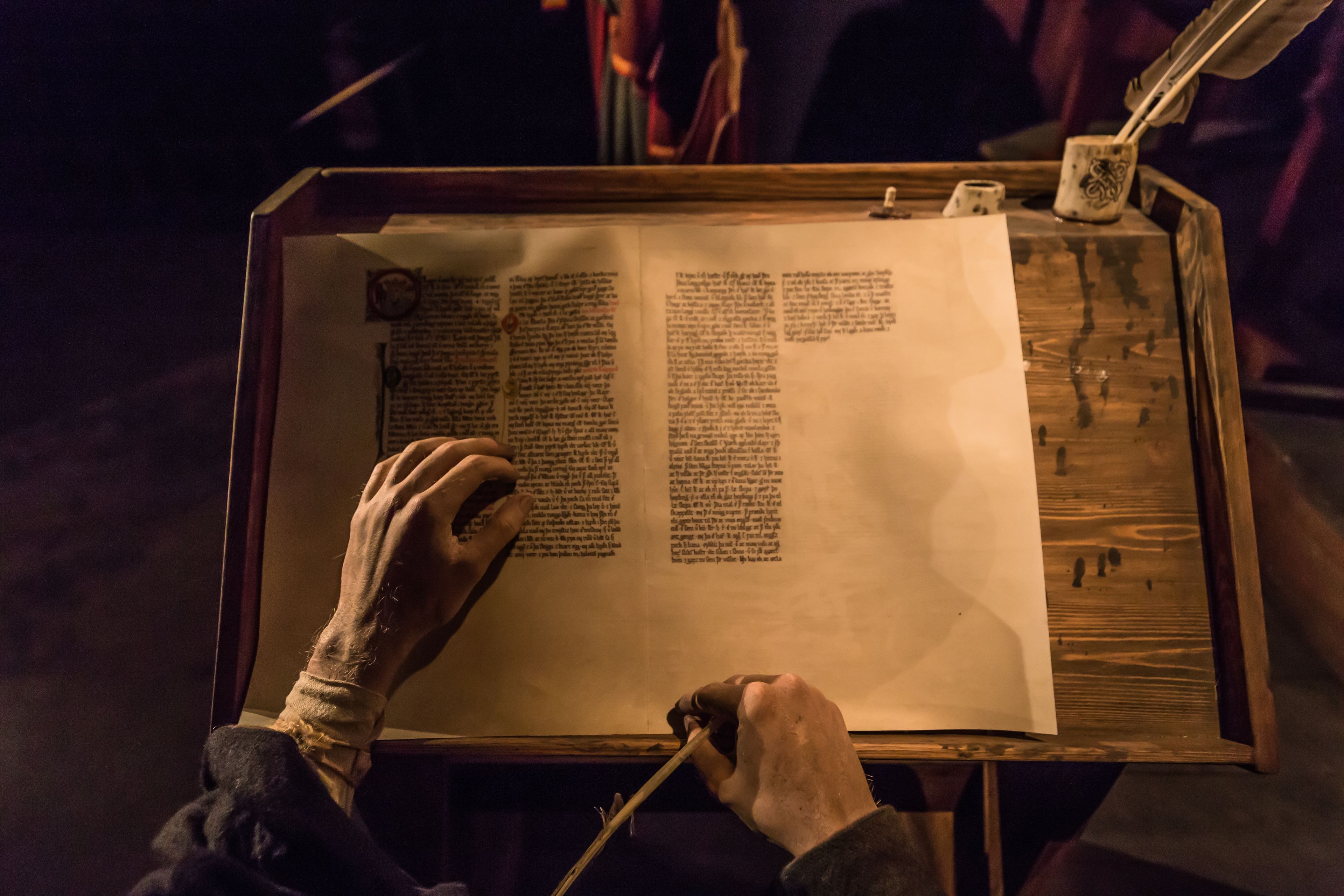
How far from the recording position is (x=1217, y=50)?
71 centimetres

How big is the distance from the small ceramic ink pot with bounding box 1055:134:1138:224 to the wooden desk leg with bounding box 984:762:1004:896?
783mm

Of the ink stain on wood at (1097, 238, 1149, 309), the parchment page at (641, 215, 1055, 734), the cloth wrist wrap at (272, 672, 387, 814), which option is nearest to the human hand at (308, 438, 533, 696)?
the cloth wrist wrap at (272, 672, 387, 814)

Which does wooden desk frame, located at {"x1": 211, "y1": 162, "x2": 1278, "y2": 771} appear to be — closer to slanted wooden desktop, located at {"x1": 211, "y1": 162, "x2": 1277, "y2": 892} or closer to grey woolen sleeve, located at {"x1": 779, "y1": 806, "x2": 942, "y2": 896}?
slanted wooden desktop, located at {"x1": 211, "y1": 162, "x2": 1277, "y2": 892}

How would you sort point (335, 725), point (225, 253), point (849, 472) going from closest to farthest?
point (335, 725) → point (849, 472) → point (225, 253)

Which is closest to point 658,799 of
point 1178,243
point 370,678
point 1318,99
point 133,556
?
point 370,678

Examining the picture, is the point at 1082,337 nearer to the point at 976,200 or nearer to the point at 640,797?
the point at 976,200

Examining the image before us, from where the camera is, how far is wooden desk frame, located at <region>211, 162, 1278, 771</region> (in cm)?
63

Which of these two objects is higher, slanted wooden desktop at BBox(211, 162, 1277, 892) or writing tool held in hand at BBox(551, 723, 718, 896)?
slanted wooden desktop at BBox(211, 162, 1277, 892)

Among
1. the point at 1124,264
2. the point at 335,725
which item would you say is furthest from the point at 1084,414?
the point at 335,725

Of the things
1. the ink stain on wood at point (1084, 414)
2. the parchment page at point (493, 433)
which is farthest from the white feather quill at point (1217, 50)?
the parchment page at point (493, 433)

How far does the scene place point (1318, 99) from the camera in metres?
1.08

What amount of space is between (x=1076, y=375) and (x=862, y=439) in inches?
10.3

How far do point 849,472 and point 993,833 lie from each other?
68cm

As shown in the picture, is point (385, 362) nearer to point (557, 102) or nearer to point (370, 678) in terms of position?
point (370, 678)
